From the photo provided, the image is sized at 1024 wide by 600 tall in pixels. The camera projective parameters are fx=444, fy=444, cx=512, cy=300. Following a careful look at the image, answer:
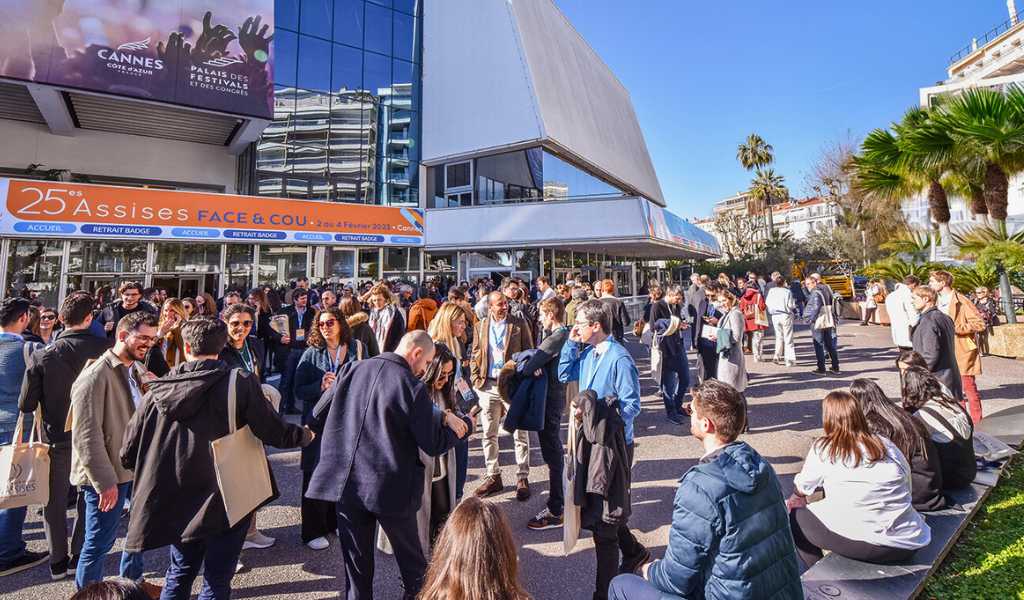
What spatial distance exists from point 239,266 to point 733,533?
18.8 m

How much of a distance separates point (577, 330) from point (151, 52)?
19.3m

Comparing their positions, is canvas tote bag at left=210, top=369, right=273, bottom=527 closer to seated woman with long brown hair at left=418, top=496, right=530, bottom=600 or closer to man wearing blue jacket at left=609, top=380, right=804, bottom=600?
seated woman with long brown hair at left=418, top=496, right=530, bottom=600

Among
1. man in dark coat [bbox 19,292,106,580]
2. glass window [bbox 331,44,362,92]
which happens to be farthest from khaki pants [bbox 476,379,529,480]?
glass window [bbox 331,44,362,92]

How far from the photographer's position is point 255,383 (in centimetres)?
255

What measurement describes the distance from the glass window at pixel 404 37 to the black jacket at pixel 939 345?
24.1 m

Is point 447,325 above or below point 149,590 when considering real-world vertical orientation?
above

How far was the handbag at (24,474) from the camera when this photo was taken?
2887 millimetres

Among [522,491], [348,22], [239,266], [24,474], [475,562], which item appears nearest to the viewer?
[475,562]

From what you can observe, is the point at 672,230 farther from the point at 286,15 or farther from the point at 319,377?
the point at 286,15

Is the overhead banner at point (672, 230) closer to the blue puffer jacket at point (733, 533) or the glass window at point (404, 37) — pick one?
the blue puffer jacket at point (733, 533)

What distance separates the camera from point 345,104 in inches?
824

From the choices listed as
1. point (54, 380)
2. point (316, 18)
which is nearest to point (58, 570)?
point (54, 380)

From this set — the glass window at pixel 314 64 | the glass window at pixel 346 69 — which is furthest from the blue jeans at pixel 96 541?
the glass window at pixel 346 69

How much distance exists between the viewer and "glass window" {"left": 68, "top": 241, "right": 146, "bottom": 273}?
1441 cm
